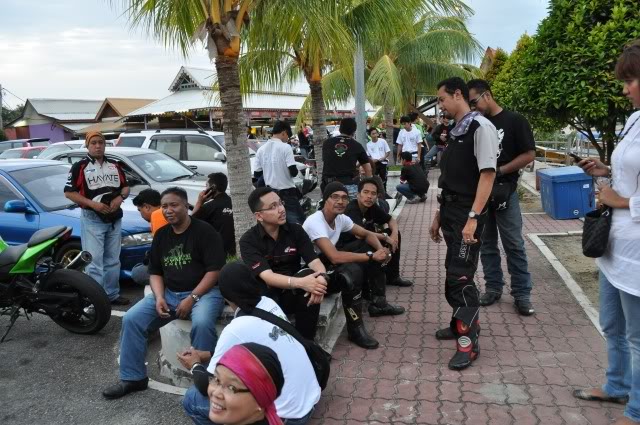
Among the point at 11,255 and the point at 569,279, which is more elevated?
the point at 11,255

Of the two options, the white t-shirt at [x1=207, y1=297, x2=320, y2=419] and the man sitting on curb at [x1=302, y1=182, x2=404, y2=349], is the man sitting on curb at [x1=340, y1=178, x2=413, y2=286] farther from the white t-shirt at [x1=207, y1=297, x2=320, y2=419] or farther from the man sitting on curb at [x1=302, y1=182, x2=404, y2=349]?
the white t-shirt at [x1=207, y1=297, x2=320, y2=419]

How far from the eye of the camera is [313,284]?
143 inches

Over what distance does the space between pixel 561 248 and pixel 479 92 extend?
11.8 feet

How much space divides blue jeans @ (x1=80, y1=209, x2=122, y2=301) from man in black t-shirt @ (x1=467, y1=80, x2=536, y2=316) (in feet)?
12.4

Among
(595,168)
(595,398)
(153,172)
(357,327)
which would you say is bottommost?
(595,398)

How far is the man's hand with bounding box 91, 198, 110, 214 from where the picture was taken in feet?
18.4

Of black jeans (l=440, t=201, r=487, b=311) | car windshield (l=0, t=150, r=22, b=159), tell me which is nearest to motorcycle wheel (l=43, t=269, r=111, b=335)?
black jeans (l=440, t=201, r=487, b=311)

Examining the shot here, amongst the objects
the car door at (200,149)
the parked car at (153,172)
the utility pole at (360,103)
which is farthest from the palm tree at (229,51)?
the car door at (200,149)

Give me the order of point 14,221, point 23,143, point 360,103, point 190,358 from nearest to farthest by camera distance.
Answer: point 190,358 → point 14,221 → point 360,103 → point 23,143

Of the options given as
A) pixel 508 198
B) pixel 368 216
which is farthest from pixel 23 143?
pixel 508 198

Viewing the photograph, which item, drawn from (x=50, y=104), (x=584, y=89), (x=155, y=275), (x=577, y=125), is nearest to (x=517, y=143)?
(x=584, y=89)

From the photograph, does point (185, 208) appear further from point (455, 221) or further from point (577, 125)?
point (577, 125)

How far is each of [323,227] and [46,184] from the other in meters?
4.28

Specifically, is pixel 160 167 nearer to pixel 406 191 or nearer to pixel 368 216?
pixel 368 216
